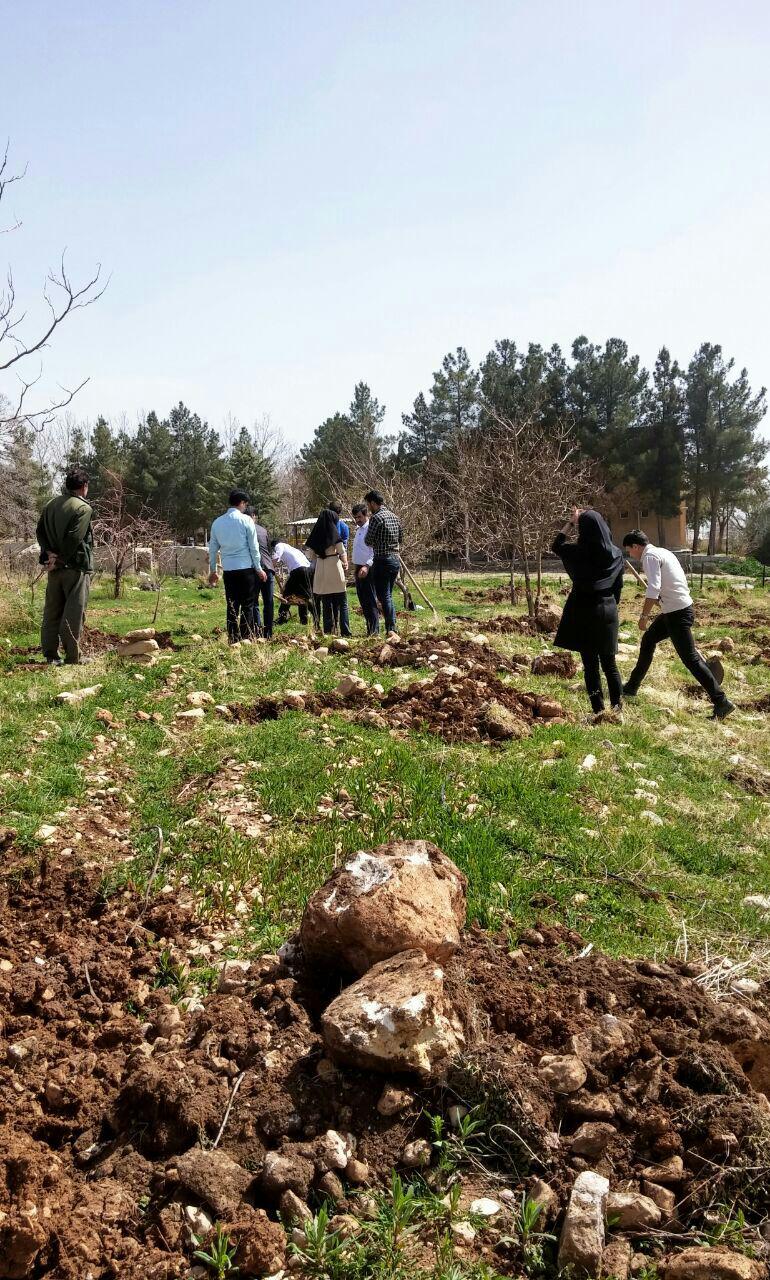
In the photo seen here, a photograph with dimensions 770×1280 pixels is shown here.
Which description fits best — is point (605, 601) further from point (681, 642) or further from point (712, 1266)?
point (712, 1266)

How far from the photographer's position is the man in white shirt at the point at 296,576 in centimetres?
1145

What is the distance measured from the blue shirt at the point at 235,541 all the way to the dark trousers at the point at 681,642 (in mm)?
3963

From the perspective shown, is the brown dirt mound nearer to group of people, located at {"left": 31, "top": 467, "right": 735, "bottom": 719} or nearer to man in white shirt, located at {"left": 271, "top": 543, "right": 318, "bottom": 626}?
group of people, located at {"left": 31, "top": 467, "right": 735, "bottom": 719}

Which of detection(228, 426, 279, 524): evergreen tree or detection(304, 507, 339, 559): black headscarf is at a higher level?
detection(228, 426, 279, 524): evergreen tree

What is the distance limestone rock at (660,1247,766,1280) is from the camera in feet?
6.30

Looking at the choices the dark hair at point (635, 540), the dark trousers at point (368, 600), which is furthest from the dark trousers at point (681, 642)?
the dark trousers at point (368, 600)

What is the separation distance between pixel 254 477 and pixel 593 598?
1386 inches

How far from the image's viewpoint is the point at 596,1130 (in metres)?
2.32

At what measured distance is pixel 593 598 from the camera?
6.88 m

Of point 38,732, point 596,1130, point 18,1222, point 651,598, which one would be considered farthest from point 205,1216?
point 651,598

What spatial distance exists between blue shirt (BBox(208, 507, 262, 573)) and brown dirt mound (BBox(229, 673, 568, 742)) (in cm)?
263

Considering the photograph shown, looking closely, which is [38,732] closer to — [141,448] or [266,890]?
[266,890]

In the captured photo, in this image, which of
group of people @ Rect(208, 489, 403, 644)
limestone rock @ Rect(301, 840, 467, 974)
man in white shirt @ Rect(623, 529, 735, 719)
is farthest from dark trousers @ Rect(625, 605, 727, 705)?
limestone rock @ Rect(301, 840, 467, 974)

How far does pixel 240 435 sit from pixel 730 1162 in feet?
145
